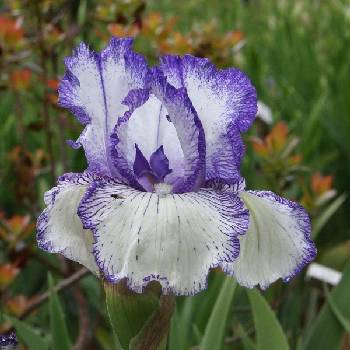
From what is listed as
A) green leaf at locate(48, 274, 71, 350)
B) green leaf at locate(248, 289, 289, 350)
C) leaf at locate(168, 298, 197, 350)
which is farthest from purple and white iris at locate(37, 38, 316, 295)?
leaf at locate(168, 298, 197, 350)

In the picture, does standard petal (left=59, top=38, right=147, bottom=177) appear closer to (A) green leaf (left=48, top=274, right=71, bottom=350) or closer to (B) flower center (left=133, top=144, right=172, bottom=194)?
(B) flower center (left=133, top=144, right=172, bottom=194)

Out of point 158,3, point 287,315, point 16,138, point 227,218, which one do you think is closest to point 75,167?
point 16,138

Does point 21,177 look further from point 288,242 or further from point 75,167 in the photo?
point 288,242

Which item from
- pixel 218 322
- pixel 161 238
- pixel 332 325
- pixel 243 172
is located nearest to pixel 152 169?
pixel 161 238

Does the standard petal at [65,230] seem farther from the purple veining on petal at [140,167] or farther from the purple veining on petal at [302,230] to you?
the purple veining on petal at [302,230]

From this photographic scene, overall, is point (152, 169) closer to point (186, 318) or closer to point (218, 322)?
point (218, 322)
